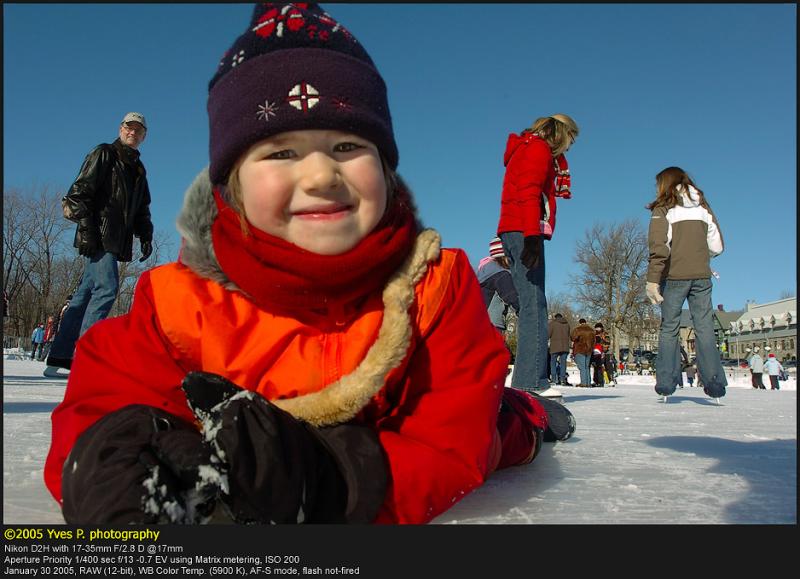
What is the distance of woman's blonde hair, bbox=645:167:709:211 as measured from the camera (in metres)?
4.58

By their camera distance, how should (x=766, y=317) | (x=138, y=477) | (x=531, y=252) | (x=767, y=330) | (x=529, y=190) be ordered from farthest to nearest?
(x=766, y=317)
(x=767, y=330)
(x=529, y=190)
(x=531, y=252)
(x=138, y=477)

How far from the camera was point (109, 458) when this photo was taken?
949 mm

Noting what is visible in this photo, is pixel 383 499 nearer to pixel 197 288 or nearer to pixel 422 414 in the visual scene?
pixel 422 414

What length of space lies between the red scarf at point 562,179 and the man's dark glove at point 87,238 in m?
3.43

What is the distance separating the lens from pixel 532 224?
3.60m

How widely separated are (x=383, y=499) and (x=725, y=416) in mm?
3037

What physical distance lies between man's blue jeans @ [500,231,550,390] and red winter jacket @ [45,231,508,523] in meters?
2.29

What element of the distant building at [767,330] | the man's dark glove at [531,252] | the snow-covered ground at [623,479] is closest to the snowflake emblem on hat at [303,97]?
the snow-covered ground at [623,479]

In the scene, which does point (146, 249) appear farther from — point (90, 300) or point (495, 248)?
point (495, 248)

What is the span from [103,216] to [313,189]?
145 inches

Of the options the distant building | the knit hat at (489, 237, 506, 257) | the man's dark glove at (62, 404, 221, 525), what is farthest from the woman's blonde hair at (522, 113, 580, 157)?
the distant building

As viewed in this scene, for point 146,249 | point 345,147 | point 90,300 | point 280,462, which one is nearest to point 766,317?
point 146,249

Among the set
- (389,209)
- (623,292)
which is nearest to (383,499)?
(389,209)

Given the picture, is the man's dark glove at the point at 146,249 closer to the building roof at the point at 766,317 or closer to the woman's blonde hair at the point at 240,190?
the woman's blonde hair at the point at 240,190
